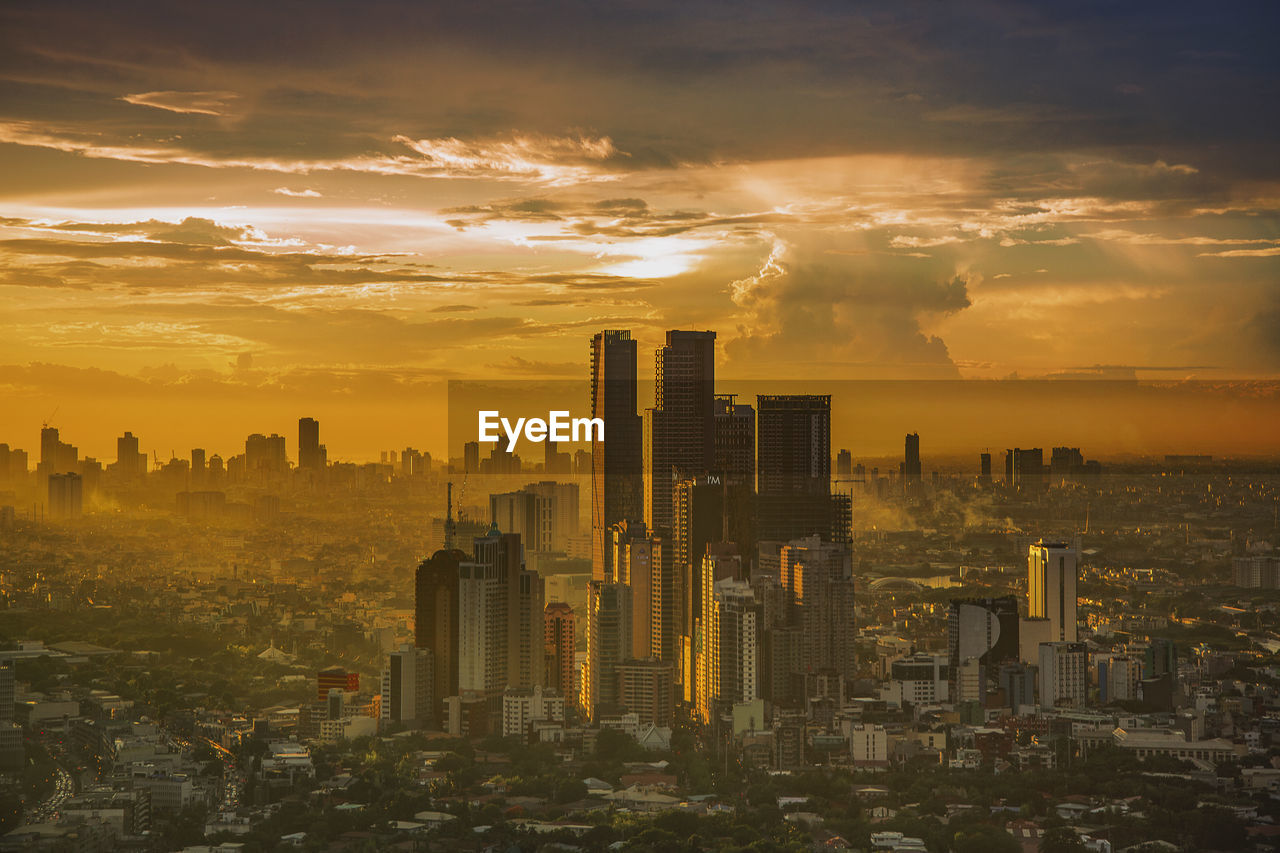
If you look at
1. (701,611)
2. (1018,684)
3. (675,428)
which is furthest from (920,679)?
(675,428)

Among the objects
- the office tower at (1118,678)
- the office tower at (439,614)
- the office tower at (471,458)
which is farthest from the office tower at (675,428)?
the office tower at (1118,678)

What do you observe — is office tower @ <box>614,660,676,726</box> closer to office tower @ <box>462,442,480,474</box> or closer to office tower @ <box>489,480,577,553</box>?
office tower @ <box>489,480,577,553</box>

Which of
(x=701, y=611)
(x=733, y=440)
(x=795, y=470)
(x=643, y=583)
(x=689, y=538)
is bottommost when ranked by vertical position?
(x=701, y=611)

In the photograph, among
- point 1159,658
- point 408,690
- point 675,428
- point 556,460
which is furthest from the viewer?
point 675,428

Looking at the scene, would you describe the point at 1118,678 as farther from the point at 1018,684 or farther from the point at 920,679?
the point at 920,679

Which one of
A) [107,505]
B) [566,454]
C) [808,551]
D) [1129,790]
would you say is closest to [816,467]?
[808,551]

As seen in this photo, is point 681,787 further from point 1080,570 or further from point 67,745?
point 1080,570
